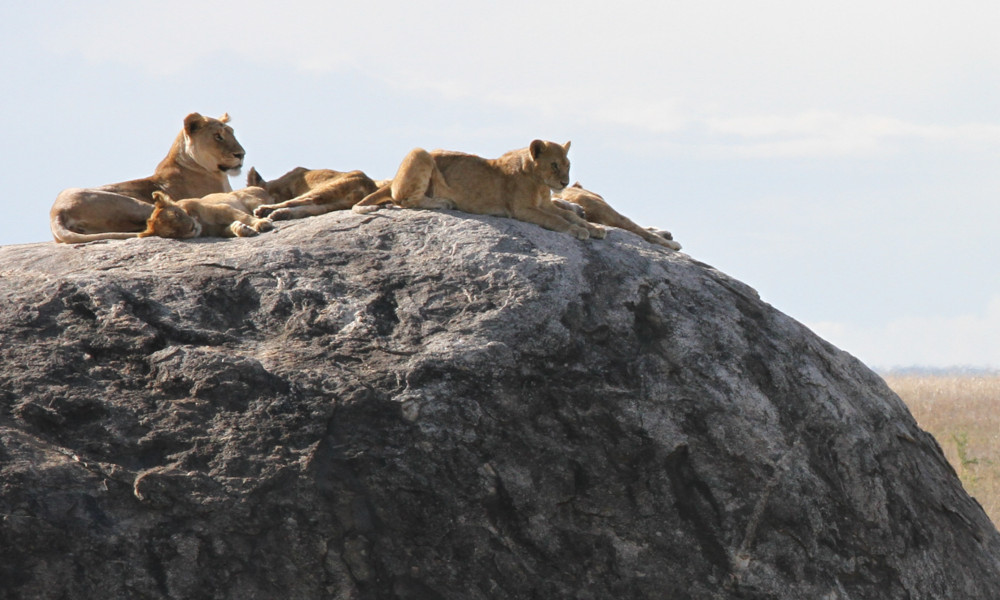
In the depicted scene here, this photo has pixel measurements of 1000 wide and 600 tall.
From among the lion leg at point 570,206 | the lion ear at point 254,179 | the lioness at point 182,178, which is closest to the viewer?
the lion leg at point 570,206

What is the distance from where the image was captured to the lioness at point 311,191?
934 cm

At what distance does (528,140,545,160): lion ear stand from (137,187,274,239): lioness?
6.89 ft

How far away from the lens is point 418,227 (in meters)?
8.48

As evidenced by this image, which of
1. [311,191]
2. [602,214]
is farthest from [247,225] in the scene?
[602,214]

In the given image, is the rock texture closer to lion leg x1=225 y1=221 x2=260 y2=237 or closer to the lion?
lion leg x1=225 y1=221 x2=260 y2=237

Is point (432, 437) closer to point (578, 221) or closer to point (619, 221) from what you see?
point (578, 221)

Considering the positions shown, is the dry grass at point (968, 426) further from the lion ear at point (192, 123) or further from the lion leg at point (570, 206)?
the lion ear at point (192, 123)

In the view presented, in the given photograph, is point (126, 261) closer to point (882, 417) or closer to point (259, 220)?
point (259, 220)

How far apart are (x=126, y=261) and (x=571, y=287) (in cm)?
310

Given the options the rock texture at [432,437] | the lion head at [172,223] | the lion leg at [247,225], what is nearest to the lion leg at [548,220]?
the rock texture at [432,437]

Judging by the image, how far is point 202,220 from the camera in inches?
→ 352

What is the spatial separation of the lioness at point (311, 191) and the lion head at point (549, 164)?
4.75ft

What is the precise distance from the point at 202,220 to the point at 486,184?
2.19 m

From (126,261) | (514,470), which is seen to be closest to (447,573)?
(514,470)
